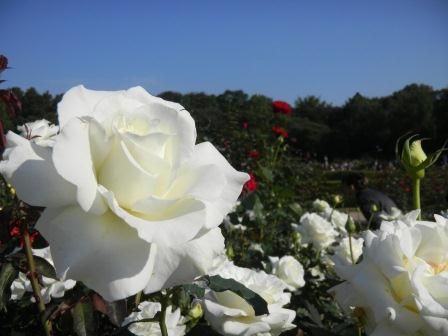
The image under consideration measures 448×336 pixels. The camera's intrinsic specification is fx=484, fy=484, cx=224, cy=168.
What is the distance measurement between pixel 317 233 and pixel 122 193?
5.91 ft

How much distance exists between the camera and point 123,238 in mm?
541

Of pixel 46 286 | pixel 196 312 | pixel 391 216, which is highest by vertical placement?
pixel 196 312

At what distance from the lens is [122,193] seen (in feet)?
1.79

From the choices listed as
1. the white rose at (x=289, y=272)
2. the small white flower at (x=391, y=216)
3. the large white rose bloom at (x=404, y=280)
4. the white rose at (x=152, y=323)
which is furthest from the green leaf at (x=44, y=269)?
the small white flower at (x=391, y=216)

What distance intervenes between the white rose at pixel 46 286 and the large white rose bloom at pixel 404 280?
1.87 ft

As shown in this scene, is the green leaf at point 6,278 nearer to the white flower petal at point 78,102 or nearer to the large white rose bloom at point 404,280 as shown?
the white flower petal at point 78,102

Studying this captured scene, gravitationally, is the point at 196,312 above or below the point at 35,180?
below

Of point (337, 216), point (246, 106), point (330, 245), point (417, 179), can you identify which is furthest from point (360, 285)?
point (246, 106)

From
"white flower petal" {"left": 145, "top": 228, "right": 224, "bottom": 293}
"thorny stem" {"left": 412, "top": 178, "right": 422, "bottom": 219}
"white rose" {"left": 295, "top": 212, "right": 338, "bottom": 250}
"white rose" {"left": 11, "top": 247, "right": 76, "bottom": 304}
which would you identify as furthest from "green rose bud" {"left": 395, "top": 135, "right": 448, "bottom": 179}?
"white rose" {"left": 295, "top": 212, "right": 338, "bottom": 250}

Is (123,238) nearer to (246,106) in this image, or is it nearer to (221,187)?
(221,187)

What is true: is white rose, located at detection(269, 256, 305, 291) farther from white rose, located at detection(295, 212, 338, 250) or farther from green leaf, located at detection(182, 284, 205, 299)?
green leaf, located at detection(182, 284, 205, 299)

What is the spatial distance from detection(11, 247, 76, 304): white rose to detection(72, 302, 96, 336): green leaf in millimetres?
188

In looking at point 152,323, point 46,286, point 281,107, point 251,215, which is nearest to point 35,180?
point 152,323

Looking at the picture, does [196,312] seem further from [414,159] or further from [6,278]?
[414,159]
